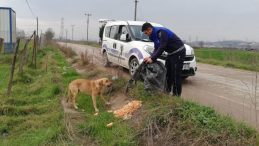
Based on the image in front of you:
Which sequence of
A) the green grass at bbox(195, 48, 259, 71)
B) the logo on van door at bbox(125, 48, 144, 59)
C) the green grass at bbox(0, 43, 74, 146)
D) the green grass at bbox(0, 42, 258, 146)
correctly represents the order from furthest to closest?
the green grass at bbox(195, 48, 259, 71) → the logo on van door at bbox(125, 48, 144, 59) → the green grass at bbox(0, 43, 74, 146) → the green grass at bbox(0, 42, 258, 146)

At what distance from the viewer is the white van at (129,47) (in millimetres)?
10820

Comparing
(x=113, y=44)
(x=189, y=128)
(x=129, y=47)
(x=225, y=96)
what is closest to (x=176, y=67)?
(x=189, y=128)

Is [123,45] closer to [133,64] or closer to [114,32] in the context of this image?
[133,64]

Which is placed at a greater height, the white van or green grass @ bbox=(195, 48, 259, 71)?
the white van

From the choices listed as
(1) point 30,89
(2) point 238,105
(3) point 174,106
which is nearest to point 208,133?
(3) point 174,106

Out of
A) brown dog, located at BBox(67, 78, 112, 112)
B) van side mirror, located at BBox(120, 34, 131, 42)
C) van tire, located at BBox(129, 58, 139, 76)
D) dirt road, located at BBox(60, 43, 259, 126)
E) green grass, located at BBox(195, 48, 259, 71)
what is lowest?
dirt road, located at BBox(60, 43, 259, 126)

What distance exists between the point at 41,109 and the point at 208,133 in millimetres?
4428

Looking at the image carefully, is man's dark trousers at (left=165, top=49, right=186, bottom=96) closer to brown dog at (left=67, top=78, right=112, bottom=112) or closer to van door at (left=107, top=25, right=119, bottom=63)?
brown dog at (left=67, top=78, right=112, bottom=112)

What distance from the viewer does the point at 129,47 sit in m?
11.6

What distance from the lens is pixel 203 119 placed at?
529cm

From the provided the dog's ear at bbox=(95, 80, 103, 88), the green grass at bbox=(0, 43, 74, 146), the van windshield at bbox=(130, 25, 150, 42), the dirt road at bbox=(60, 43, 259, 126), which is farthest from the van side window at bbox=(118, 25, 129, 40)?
the dog's ear at bbox=(95, 80, 103, 88)

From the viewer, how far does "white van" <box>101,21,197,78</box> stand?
1082cm

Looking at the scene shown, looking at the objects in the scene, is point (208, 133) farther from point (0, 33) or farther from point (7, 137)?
point (0, 33)

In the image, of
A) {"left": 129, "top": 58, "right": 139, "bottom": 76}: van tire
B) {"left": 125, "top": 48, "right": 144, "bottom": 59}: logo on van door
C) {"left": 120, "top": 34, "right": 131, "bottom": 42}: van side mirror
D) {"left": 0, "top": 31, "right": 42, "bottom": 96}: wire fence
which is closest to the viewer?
{"left": 0, "top": 31, "right": 42, "bottom": 96}: wire fence
